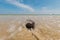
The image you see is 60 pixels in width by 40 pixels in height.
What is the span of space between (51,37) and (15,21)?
964 millimetres

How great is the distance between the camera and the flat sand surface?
281cm

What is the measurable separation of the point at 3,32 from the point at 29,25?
606 millimetres

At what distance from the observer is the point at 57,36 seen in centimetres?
290

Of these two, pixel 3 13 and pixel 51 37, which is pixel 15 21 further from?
pixel 51 37

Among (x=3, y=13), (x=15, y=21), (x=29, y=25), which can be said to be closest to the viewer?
(x=29, y=25)

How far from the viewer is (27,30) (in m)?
2.85

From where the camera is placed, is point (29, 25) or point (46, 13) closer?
point (29, 25)

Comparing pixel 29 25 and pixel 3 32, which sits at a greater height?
pixel 29 25

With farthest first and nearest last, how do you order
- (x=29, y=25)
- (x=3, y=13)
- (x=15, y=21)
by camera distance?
(x=15, y=21)
(x=3, y=13)
(x=29, y=25)

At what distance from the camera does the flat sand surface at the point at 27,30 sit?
281 cm

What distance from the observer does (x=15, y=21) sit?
10.8ft

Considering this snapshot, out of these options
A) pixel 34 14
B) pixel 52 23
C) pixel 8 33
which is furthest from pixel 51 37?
pixel 8 33

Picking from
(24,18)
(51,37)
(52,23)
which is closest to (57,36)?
(51,37)

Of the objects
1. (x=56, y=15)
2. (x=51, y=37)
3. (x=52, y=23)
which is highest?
(x=56, y=15)
